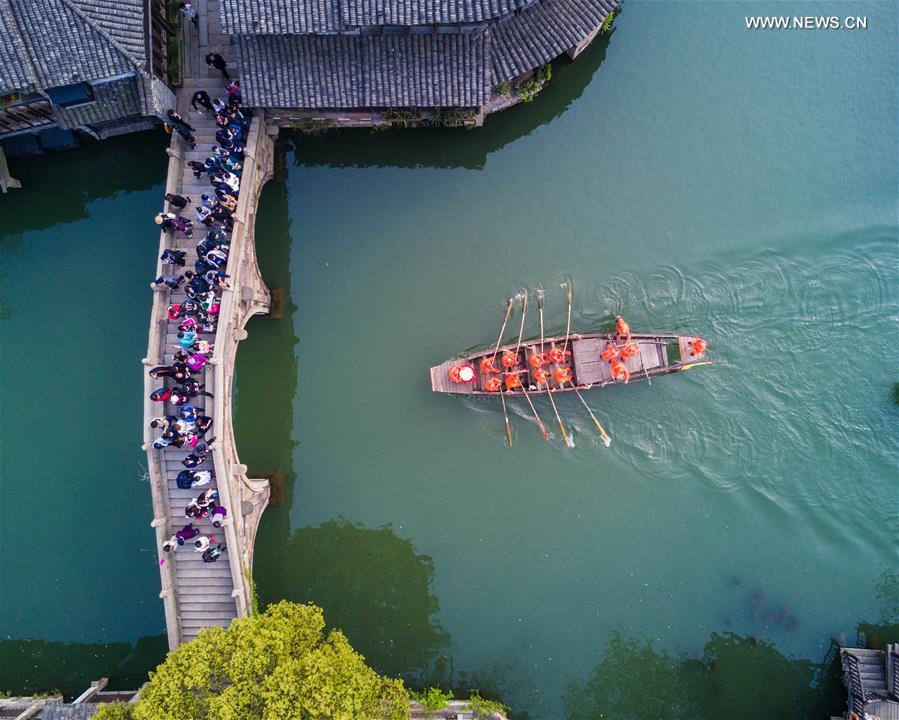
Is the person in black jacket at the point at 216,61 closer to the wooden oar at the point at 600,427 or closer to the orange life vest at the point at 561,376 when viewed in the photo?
the orange life vest at the point at 561,376

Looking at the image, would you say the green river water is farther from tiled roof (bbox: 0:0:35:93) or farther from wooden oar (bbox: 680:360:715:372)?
tiled roof (bbox: 0:0:35:93)

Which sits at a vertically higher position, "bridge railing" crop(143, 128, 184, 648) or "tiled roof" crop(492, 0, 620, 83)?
"tiled roof" crop(492, 0, 620, 83)

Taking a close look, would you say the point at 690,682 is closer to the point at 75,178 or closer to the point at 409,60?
the point at 409,60

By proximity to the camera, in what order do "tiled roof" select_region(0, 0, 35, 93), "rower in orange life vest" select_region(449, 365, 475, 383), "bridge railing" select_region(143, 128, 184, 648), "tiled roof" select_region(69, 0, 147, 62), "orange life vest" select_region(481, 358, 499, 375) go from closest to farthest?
"tiled roof" select_region(0, 0, 35, 93), "tiled roof" select_region(69, 0, 147, 62), "bridge railing" select_region(143, 128, 184, 648), "rower in orange life vest" select_region(449, 365, 475, 383), "orange life vest" select_region(481, 358, 499, 375)

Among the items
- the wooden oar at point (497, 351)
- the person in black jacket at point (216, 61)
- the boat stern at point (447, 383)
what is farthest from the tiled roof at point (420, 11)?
the boat stern at point (447, 383)

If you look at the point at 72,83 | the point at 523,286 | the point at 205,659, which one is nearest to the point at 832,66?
the point at 523,286

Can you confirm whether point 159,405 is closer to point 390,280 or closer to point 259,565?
point 259,565

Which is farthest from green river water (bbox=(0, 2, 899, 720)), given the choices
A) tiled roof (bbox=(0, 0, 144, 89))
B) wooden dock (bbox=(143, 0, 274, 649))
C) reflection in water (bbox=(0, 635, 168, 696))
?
tiled roof (bbox=(0, 0, 144, 89))
